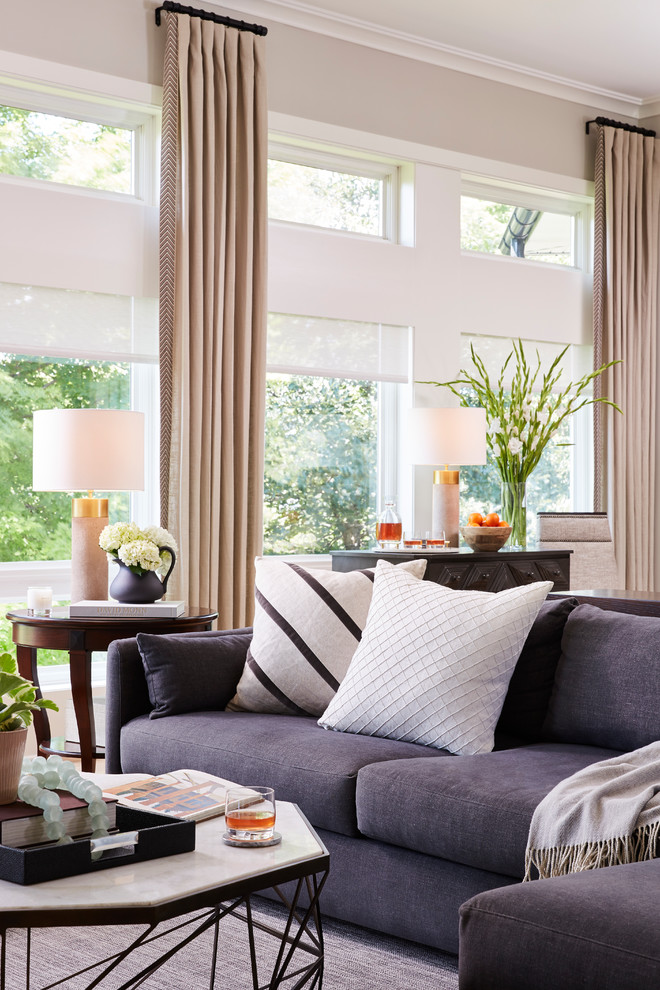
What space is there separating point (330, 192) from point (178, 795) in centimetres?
425

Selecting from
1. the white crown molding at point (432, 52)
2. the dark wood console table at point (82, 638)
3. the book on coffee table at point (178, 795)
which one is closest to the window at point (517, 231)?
the white crown molding at point (432, 52)

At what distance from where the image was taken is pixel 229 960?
2.47 meters

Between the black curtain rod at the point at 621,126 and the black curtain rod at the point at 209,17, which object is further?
the black curtain rod at the point at 621,126

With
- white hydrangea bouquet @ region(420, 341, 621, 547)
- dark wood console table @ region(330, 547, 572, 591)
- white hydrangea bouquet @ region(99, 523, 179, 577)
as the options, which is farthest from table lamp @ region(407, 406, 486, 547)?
white hydrangea bouquet @ region(99, 523, 179, 577)

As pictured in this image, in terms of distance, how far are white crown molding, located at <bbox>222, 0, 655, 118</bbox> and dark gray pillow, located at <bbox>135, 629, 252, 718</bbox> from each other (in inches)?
129

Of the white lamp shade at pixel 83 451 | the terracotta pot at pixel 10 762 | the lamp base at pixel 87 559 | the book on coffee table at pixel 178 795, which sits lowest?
the book on coffee table at pixel 178 795

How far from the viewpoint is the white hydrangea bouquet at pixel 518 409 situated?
5.72 meters

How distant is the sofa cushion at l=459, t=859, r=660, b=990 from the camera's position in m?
1.54

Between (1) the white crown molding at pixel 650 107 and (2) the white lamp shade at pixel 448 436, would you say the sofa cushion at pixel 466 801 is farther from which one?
(1) the white crown molding at pixel 650 107

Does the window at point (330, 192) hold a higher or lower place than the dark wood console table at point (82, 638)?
higher

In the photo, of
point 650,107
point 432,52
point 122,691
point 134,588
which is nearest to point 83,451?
point 134,588

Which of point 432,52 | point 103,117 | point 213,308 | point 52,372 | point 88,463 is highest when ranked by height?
point 432,52

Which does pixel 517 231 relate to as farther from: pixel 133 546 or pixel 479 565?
pixel 133 546

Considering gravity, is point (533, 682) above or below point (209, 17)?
below
